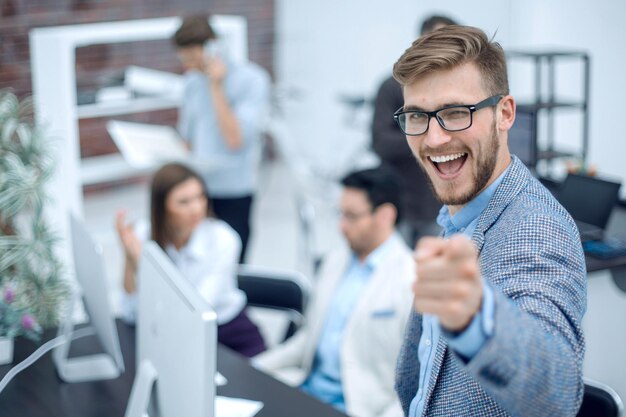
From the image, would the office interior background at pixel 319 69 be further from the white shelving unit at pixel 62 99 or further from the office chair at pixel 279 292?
the office chair at pixel 279 292

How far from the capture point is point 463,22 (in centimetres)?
565

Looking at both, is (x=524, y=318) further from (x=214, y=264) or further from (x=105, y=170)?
(x=105, y=170)

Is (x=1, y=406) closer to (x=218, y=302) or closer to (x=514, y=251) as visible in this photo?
(x=218, y=302)

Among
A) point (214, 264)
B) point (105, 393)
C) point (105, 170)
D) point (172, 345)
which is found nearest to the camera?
point (172, 345)

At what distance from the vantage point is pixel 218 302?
304 cm

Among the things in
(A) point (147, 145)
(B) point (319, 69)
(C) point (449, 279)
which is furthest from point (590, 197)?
(B) point (319, 69)

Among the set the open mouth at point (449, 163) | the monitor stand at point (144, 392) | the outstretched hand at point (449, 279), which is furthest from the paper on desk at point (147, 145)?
the outstretched hand at point (449, 279)

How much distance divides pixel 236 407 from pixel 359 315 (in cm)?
64

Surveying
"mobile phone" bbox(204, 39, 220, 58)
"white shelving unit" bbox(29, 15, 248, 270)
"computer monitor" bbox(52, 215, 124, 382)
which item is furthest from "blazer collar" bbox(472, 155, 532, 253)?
"white shelving unit" bbox(29, 15, 248, 270)

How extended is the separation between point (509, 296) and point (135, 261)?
197cm

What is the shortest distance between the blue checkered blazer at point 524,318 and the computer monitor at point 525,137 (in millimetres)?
1619

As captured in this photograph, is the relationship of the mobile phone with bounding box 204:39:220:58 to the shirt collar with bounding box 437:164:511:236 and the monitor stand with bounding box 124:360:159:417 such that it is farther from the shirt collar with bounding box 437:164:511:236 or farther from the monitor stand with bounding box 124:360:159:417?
the shirt collar with bounding box 437:164:511:236

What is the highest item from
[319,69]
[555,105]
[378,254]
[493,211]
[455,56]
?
[455,56]

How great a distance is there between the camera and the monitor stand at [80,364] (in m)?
2.35
